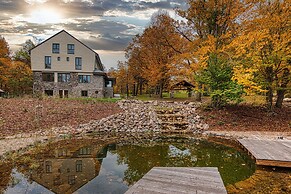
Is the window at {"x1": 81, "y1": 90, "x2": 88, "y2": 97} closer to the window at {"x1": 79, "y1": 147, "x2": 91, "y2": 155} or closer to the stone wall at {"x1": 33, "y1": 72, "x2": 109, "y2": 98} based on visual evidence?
the stone wall at {"x1": 33, "y1": 72, "x2": 109, "y2": 98}

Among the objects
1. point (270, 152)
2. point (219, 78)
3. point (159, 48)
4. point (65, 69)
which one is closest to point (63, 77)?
point (65, 69)

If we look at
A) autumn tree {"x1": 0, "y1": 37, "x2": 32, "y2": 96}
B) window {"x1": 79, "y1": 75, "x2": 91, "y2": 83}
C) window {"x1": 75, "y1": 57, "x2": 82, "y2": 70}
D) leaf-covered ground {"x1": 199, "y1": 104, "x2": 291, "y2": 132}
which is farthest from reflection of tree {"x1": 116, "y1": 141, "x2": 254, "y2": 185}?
autumn tree {"x1": 0, "y1": 37, "x2": 32, "y2": 96}

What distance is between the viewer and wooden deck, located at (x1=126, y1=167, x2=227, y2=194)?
4.58 meters

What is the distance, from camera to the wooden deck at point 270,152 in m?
7.05

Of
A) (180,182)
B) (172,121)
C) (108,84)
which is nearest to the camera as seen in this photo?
(180,182)

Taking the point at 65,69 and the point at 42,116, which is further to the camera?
the point at 65,69

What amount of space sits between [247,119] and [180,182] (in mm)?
11553

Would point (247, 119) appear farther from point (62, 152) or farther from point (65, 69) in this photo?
point (65, 69)

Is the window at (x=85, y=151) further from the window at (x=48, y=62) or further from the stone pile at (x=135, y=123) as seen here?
the window at (x=48, y=62)

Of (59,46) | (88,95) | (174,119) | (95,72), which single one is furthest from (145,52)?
(174,119)

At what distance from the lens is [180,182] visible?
504 cm

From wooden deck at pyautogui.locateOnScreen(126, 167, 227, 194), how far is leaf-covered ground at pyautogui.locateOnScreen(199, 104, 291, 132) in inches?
328

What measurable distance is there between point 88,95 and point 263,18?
972 inches

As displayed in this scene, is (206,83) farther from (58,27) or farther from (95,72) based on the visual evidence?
(58,27)
